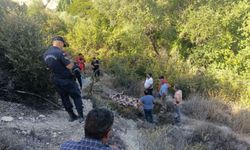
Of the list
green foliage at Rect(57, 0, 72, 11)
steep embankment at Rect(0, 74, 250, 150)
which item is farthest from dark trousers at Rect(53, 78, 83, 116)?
green foliage at Rect(57, 0, 72, 11)

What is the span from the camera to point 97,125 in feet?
9.95

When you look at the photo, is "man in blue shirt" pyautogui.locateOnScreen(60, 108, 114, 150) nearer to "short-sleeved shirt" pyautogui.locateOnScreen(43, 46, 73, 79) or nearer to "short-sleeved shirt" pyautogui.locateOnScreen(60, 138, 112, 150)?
"short-sleeved shirt" pyautogui.locateOnScreen(60, 138, 112, 150)

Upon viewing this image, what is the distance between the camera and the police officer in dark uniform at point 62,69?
23.4ft

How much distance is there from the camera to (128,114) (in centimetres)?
1194

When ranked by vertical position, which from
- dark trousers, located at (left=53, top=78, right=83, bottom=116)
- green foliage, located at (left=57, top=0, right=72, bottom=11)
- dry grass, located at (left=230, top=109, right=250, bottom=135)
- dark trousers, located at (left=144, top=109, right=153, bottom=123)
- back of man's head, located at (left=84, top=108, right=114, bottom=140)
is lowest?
dry grass, located at (left=230, top=109, right=250, bottom=135)

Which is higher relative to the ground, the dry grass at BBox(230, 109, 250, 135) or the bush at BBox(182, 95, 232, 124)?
the bush at BBox(182, 95, 232, 124)

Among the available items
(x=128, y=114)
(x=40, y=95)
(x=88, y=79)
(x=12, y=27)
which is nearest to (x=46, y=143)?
(x=40, y=95)

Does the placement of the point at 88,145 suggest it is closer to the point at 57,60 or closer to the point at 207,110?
the point at 57,60

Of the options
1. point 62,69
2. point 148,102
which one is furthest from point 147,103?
point 62,69

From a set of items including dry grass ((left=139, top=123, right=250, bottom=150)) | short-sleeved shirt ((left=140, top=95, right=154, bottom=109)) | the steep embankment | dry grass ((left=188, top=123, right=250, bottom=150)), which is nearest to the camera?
the steep embankment

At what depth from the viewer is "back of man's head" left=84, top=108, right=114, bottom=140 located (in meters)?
3.01

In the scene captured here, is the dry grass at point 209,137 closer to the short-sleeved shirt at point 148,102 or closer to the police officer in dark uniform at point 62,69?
the short-sleeved shirt at point 148,102

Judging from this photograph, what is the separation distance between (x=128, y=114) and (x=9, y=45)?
4.62 meters

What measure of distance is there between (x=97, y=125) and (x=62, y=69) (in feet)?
14.4
